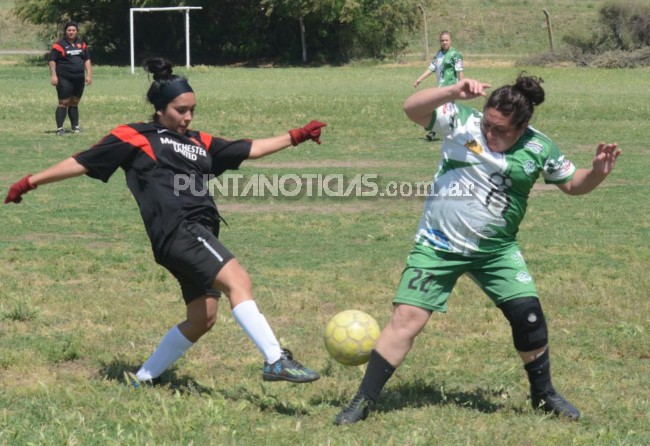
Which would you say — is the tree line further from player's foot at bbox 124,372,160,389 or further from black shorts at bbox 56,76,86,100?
player's foot at bbox 124,372,160,389

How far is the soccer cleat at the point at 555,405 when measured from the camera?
5289 mm

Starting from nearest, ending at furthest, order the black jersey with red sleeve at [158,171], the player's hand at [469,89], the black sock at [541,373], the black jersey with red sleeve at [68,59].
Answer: the player's hand at [469,89] < the black sock at [541,373] < the black jersey with red sleeve at [158,171] < the black jersey with red sleeve at [68,59]

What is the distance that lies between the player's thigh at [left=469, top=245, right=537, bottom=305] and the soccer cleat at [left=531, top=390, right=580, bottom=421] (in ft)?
1.78

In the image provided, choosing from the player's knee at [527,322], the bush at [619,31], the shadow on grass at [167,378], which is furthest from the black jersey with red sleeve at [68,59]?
the bush at [619,31]

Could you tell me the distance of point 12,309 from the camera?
7.21m

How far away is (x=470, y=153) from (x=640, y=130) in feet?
48.4

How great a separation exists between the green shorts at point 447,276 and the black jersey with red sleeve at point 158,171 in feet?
3.89

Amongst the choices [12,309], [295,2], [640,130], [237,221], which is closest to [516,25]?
[295,2]

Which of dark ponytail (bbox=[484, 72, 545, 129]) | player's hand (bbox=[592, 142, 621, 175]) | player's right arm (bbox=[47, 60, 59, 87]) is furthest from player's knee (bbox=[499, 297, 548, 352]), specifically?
player's right arm (bbox=[47, 60, 59, 87])

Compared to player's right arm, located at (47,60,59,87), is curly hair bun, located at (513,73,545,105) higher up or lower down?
higher up

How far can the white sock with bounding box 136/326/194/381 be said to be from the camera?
5.77 meters

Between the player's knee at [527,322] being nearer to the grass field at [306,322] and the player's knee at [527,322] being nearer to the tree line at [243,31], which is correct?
the grass field at [306,322]

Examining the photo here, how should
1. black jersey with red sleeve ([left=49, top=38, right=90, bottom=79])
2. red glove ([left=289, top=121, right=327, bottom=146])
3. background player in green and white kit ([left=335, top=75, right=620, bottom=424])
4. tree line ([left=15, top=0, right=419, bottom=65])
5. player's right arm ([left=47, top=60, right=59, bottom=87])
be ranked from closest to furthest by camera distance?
background player in green and white kit ([left=335, top=75, right=620, bottom=424]) < red glove ([left=289, top=121, right=327, bottom=146]) < player's right arm ([left=47, top=60, right=59, bottom=87]) < black jersey with red sleeve ([left=49, top=38, right=90, bottom=79]) < tree line ([left=15, top=0, right=419, bottom=65])

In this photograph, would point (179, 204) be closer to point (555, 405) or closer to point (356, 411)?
point (356, 411)
